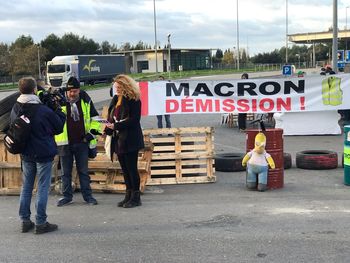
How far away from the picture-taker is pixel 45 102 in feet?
21.1

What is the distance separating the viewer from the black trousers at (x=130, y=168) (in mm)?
7035

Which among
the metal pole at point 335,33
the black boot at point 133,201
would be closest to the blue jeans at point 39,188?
the black boot at point 133,201

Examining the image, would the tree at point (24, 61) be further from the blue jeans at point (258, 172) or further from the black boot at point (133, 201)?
the black boot at point (133, 201)

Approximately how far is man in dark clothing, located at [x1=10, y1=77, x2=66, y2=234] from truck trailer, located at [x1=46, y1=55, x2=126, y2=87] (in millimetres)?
42620

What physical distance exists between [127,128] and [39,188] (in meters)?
1.50

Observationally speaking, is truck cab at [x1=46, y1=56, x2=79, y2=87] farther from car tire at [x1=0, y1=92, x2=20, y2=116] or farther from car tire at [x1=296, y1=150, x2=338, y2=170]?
car tire at [x1=296, y1=150, x2=338, y2=170]

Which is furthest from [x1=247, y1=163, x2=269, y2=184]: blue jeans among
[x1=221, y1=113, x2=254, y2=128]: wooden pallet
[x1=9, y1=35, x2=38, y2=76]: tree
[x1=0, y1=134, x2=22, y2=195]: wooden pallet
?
[x1=9, y1=35, x2=38, y2=76]: tree

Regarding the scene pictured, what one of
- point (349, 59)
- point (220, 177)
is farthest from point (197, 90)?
point (349, 59)

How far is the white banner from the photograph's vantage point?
11.7 m

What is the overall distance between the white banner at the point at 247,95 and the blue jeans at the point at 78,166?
4726mm

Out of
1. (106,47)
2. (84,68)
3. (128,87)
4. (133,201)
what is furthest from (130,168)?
(106,47)

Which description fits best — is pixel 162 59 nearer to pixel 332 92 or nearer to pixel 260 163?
pixel 332 92

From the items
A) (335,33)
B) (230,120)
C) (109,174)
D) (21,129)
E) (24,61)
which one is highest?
(24,61)

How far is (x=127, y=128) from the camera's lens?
22.7 ft
